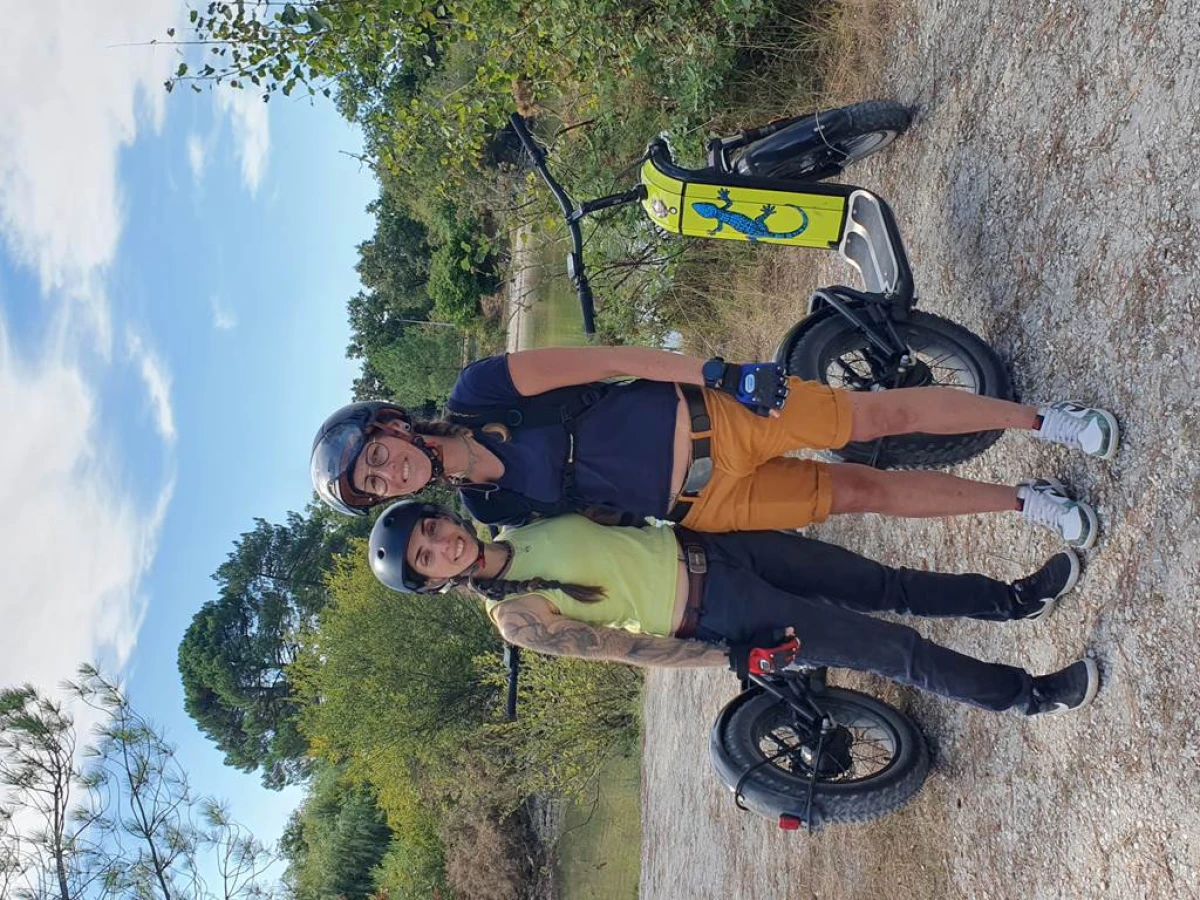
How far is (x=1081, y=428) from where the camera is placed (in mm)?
3248

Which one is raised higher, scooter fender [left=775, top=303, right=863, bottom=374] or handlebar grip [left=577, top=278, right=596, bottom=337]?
handlebar grip [left=577, top=278, right=596, bottom=337]

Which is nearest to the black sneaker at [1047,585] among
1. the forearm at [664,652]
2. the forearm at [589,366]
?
the forearm at [664,652]

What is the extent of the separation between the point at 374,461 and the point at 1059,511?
2.64 metres

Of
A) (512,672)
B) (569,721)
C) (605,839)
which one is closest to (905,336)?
(512,672)

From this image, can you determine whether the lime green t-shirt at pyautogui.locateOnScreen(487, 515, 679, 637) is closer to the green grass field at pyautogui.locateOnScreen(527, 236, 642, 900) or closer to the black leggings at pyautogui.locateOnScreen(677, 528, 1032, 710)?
the black leggings at pyautogui.locateOnScreen(677, 528, 1032, 710)

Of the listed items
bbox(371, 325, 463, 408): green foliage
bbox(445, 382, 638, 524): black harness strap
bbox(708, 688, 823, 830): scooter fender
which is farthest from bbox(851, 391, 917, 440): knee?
bbox(371, 325, 463, 408): green foliage

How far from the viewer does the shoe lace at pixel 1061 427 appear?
10.7 feet

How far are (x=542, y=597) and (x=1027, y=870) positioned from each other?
2.23 metres

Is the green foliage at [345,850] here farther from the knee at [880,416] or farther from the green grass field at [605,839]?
the knee at [880,416]

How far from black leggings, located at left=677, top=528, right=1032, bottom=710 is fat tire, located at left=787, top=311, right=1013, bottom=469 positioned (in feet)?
2.04

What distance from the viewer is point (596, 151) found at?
7832mm

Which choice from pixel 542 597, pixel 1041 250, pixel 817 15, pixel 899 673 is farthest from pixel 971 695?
pixel 817 15

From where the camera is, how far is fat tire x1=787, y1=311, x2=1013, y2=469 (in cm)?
398

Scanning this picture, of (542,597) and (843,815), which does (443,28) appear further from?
(843,815)
